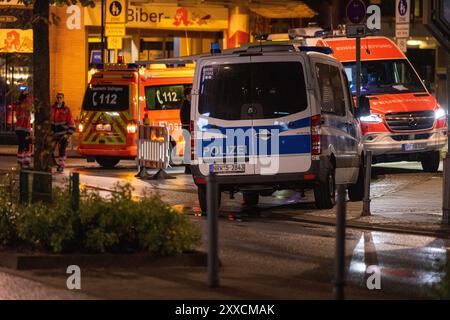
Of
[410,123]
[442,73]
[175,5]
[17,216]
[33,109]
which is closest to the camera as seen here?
[17,216]

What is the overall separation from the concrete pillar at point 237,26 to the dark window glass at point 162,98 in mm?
11955

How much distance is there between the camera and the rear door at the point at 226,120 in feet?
51.0

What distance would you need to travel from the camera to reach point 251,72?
15578 millimetres

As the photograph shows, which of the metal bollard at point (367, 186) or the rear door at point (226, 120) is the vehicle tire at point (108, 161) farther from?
the metal bollard at point (367, 186)

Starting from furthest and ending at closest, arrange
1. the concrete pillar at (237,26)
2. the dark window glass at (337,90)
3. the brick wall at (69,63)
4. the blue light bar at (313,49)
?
the concrete pillar at (237,26)
the brick wall at (69,63)
the dark window glass at (337,90)
the blue light bar at (313,49)

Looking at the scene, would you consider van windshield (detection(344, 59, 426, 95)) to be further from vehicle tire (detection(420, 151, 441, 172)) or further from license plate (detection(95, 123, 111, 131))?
license plate (detection(95, 123, 111, 131))

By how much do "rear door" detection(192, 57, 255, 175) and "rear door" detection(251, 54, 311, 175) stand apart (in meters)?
0.13

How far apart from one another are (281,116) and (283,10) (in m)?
22.2

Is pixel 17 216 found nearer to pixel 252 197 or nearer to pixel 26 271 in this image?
pixel 26 271

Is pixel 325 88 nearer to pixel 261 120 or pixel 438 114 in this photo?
pixel 261 120

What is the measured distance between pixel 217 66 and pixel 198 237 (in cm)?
479

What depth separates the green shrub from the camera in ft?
36.2

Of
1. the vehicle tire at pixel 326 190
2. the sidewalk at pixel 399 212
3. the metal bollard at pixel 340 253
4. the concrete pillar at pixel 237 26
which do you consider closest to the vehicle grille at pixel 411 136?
the sidewalk at pixel 399 212

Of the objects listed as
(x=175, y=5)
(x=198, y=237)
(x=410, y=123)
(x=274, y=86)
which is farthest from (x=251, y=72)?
(x=175, y=5)
